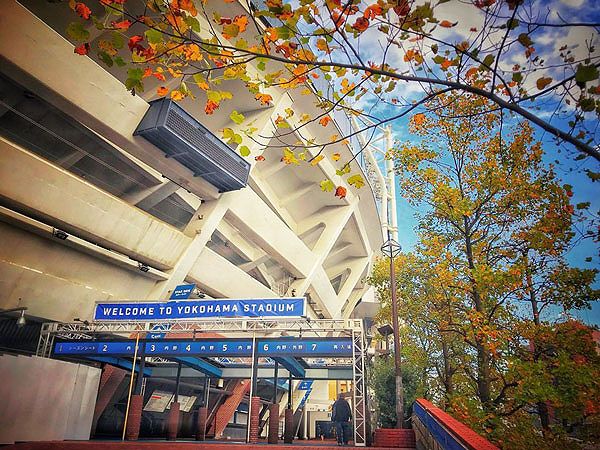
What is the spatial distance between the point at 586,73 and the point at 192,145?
11955 mm

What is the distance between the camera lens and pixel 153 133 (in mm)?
12961

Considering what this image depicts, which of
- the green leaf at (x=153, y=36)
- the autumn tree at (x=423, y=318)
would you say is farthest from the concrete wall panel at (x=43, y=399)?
the autumn tree at (x=423, y=318)

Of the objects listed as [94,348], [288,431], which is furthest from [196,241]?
[288,431]

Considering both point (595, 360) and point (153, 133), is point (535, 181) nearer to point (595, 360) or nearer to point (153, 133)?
point (595, 360)

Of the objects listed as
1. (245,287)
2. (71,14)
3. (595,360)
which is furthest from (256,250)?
(595,360)

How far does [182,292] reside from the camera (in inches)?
563

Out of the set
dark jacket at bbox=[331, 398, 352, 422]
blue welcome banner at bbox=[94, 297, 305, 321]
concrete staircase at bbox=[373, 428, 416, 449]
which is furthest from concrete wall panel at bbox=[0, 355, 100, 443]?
concrete staircase at bbox=[373, 428, 416, 449]

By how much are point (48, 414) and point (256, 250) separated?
14.5 metres

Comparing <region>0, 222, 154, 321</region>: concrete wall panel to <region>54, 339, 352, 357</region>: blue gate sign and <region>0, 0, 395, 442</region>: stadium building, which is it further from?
<region>54, 339, 352, 357</region>: blue gate sign

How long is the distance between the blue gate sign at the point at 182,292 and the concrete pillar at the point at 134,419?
3380mm

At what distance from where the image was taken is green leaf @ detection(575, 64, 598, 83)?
3.62m

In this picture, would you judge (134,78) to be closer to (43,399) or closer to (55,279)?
(43,399)

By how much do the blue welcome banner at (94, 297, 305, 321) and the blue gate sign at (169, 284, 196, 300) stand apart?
0.86m

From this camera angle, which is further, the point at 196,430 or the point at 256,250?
the point at 256,250
